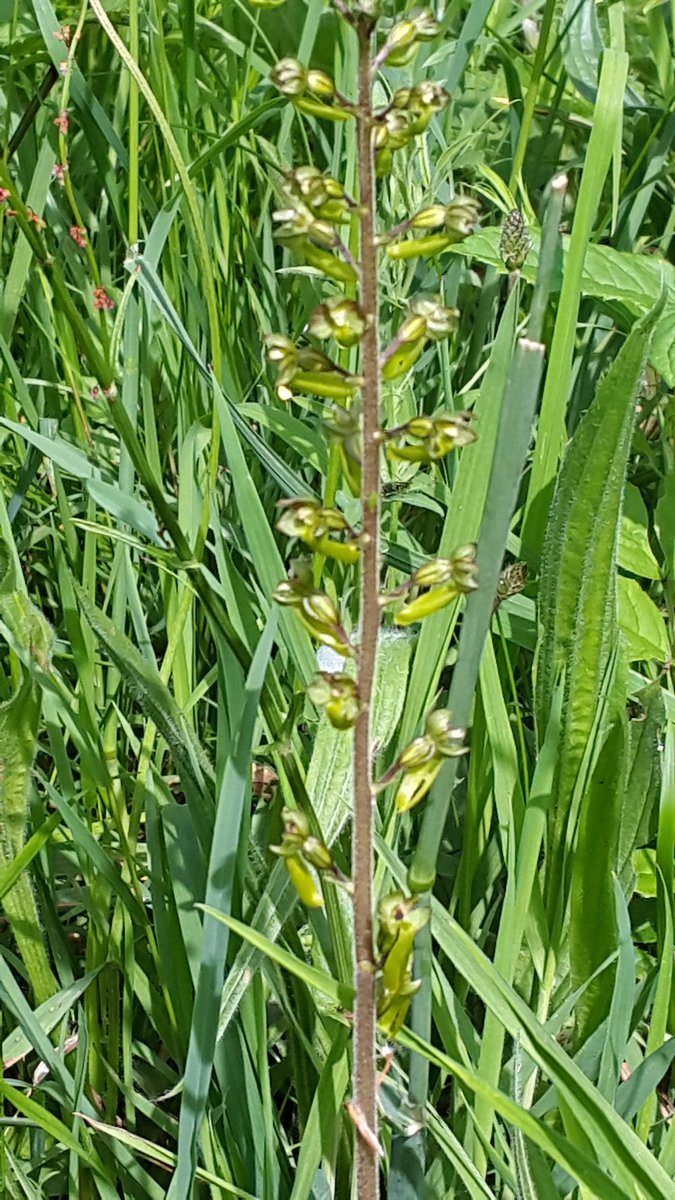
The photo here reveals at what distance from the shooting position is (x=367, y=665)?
0.88m

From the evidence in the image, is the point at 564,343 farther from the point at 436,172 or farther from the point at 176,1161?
the point at 176,1161

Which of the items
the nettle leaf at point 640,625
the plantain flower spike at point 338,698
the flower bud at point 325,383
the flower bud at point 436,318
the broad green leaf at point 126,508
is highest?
the flower bud at point 436,318

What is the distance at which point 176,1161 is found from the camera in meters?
1.24

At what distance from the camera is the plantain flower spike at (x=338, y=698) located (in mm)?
861

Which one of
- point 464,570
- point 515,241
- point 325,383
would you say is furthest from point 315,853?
point 515,241

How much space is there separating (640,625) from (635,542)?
18 centimetres

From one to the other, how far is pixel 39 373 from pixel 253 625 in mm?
1141

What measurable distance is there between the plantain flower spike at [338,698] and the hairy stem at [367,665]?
0.01 m

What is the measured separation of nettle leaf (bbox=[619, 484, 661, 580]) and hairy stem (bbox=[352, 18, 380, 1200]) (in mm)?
977

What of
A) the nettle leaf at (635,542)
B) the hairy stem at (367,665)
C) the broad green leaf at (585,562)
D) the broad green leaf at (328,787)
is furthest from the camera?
the nettle leaf at (635,542)

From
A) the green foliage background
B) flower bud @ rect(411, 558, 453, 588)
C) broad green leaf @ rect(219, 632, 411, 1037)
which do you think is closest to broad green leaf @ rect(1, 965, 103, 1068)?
the green foliage background

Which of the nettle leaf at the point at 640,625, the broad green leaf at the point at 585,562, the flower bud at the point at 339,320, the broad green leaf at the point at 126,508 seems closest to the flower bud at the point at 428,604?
the flower bud at the point at 339,320

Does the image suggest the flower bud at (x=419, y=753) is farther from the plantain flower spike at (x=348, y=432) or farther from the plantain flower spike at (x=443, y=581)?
the plantain flower spike at (x=348, y=432)

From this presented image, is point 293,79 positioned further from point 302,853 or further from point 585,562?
point 585,562
